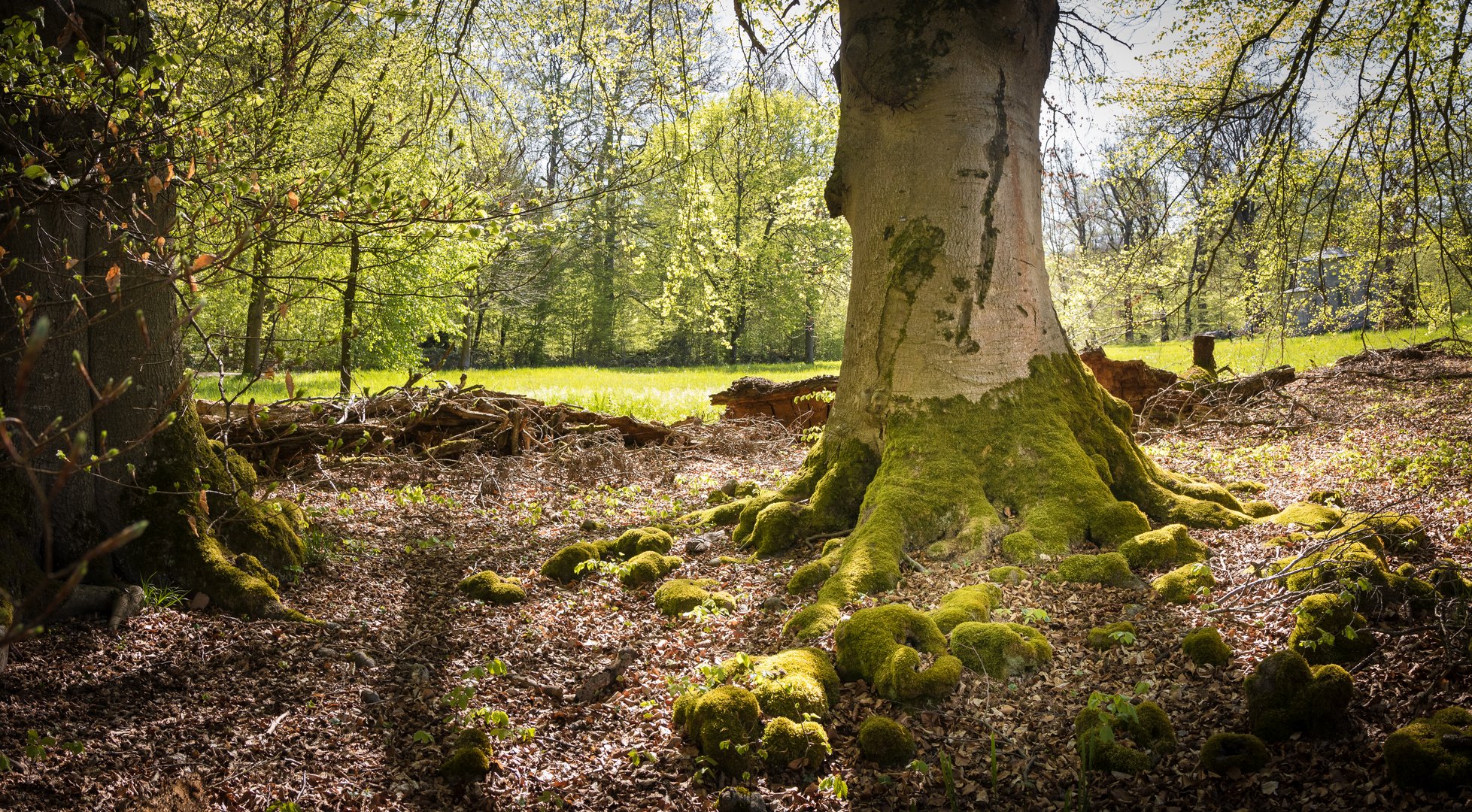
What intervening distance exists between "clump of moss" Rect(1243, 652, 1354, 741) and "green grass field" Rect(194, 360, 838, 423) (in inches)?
306

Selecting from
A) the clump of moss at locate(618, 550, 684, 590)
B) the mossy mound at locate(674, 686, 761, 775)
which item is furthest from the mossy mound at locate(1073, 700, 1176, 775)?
the clump of moss at locate(618, 550, 684, 590)

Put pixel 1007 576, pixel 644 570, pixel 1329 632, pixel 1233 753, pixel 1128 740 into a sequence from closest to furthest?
pixel 1233 753 < pixel 1128 740 < pixel 1329 632 < pixel 1007 576 < pixel 644 570

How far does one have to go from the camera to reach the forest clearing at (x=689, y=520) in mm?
2959

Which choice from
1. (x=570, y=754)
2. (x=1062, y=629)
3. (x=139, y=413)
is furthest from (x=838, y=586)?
(x=139, y=413)

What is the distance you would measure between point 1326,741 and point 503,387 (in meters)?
15.1

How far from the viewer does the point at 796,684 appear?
11.2 ft

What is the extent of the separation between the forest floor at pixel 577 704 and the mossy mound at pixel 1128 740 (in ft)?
0.21

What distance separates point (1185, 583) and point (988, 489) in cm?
125

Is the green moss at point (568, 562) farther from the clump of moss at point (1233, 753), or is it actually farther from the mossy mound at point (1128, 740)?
the clump of moss at point (1233, 753)

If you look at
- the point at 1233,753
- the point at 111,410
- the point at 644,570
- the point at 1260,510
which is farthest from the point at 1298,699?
the point at 111,410

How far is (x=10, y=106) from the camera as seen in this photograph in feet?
11.2

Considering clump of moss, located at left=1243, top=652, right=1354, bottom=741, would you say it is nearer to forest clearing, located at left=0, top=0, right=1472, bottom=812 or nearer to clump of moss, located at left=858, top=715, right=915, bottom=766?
forest clearing, located at left=0, top=0, right=1472, bottom=812

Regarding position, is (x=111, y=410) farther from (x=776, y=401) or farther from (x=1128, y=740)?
(x=776, y=401)

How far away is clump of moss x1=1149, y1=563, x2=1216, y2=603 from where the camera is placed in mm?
3959
